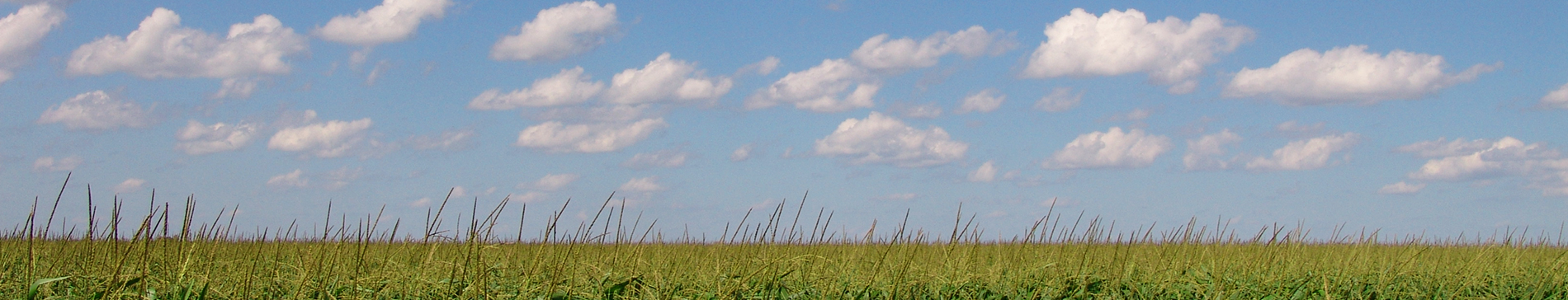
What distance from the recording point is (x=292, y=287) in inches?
261

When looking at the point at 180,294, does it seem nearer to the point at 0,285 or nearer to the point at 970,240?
the point at 0,285

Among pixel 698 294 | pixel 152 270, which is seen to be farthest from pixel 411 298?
pixel 152 270

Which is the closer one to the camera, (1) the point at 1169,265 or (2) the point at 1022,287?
(2) the point at 1022,287

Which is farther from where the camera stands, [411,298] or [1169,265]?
[1169,265]

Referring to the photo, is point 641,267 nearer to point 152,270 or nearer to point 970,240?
point 970,240

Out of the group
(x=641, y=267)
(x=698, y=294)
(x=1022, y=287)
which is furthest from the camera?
(x=641, y=267)

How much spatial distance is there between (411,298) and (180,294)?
134 cm

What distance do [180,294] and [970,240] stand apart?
20.0ft

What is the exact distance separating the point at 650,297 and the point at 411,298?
1365mm

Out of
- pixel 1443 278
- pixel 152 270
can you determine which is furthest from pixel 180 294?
pixel 1443 278

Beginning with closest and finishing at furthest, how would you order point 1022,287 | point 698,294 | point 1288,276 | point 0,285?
point 0,285, point 698,294, point 1022,287, point 1288,276

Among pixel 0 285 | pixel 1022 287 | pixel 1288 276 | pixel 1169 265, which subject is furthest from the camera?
pixel 1288 276

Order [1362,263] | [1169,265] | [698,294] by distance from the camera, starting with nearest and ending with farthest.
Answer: [698,294] → [1169,265] → [1362,263]

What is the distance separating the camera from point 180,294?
612 centimetres
